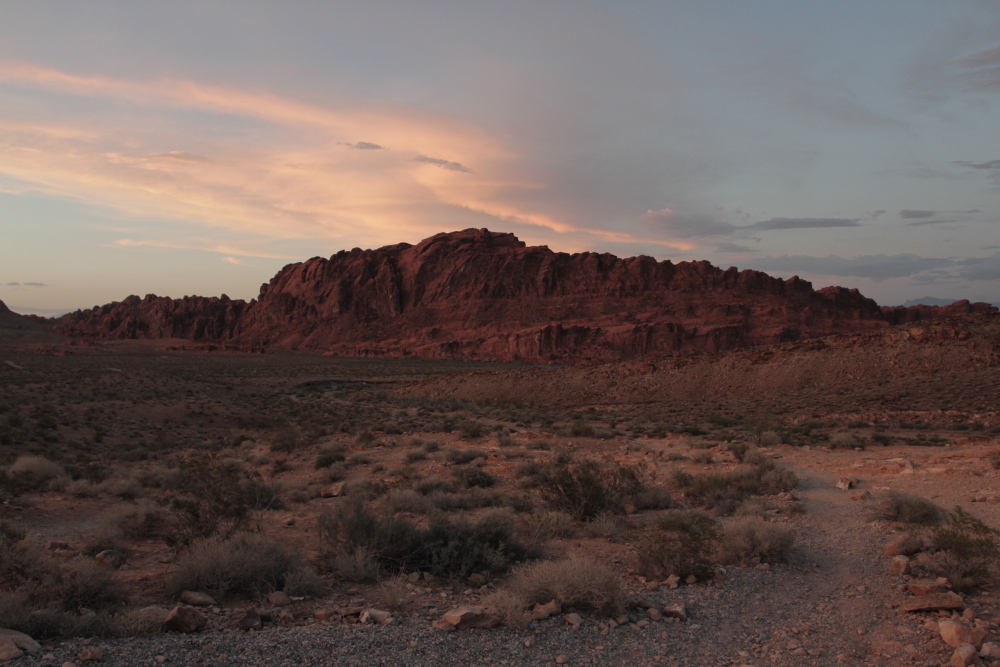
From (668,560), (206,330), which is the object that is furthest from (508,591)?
(206,330)

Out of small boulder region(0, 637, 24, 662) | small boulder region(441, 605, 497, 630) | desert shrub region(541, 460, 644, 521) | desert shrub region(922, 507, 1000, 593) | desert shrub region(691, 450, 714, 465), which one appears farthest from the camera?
desert shrub region(691, 450, 714, 465)

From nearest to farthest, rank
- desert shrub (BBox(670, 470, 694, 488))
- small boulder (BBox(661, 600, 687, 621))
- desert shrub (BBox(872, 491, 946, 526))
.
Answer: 1. small boulder (BBox(661, 600, 687, 621))
2. desert shrub (BBox(872, 491, 946, 526))
3. desert shrub (BBox(670, 470, 694, 488))

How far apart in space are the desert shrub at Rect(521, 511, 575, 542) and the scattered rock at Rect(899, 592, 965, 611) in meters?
3.87

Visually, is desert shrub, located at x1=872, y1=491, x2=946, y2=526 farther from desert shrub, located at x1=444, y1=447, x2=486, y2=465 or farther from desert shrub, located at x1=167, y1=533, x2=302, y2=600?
desert shrub, located at x1=444, y1=447, x2=486, y2=465

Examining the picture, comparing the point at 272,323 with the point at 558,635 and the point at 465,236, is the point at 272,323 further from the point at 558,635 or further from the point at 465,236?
the point at 558,635

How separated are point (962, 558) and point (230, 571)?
7.18 m

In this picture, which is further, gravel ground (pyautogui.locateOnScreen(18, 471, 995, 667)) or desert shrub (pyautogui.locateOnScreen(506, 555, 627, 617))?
desert shrub (pyautogui.locateOnScreen(506, 555, 627, 617))

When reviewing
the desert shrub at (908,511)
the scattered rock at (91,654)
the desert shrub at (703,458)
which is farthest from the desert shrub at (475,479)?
the scattered rock at (91,654)

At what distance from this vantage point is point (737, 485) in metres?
10.6

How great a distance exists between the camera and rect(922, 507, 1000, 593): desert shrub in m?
5.91

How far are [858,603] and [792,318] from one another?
3685 inches

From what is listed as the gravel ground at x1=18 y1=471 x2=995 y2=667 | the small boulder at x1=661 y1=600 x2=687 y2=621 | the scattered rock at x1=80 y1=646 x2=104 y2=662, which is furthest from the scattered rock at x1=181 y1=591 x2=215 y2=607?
the small boulder at x1=661 y1=600 x2=687 y2=621

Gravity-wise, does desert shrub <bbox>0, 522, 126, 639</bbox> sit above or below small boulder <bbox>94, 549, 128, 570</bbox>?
above

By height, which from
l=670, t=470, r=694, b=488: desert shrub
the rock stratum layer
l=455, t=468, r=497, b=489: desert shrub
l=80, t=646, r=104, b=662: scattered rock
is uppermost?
the rock stratum layer
